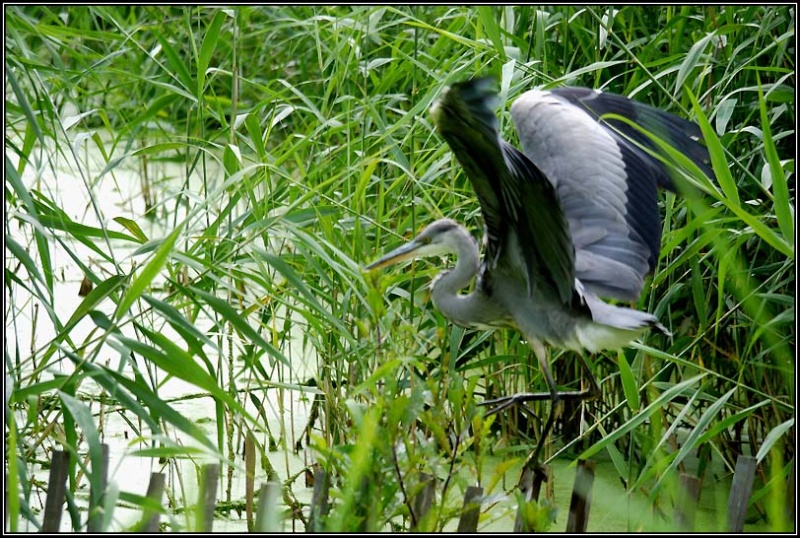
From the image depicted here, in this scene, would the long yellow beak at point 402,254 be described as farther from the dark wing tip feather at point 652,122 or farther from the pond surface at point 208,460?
the dark wing tip feather at point 652,122

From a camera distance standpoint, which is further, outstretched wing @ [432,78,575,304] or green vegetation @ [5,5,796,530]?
green vegetation @ [5,5,796,530]

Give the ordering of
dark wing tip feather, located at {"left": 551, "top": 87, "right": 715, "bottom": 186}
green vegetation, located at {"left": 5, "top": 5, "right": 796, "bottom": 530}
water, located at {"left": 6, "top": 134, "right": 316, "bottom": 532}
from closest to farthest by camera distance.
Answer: green vegetation, located at {"left": 5, "top": 5, "right": 796, "bottom": 530} < water, located at {"left": 6, "top": 134, "right": 316, "bottom": 532} < dark wing tip feather, located at {"left": 551, "top": 87, "right": 715, "bottom": 186}

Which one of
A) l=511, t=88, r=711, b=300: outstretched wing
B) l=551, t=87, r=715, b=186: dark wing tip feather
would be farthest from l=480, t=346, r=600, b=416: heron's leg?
l=551, t=87, r=715, b=186: dark wing tip feather

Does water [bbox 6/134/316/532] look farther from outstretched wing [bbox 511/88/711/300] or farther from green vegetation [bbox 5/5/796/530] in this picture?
outstretched wing [bbox 511/88/711/300]

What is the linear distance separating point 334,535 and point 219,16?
135 centimetres

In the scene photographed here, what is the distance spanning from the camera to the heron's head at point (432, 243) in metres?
2.45

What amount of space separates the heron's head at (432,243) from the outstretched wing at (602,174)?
33 centimetres

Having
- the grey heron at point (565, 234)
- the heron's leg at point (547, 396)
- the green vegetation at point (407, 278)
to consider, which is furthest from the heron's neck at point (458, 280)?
the heron's leg at point (547, 396)

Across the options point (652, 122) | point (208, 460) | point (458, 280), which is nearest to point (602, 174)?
point (652, 122)

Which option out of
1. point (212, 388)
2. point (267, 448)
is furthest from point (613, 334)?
point (267, 448)

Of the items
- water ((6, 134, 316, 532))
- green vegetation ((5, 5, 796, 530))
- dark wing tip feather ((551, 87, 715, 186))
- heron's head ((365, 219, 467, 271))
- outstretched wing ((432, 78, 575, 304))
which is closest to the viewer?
outstretched wing ((432, 78, 575, 304))

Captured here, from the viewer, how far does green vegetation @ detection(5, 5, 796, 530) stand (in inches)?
84.2

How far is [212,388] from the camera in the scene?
2000 mm

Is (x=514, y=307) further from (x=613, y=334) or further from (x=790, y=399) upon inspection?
(x=790, y=399)
